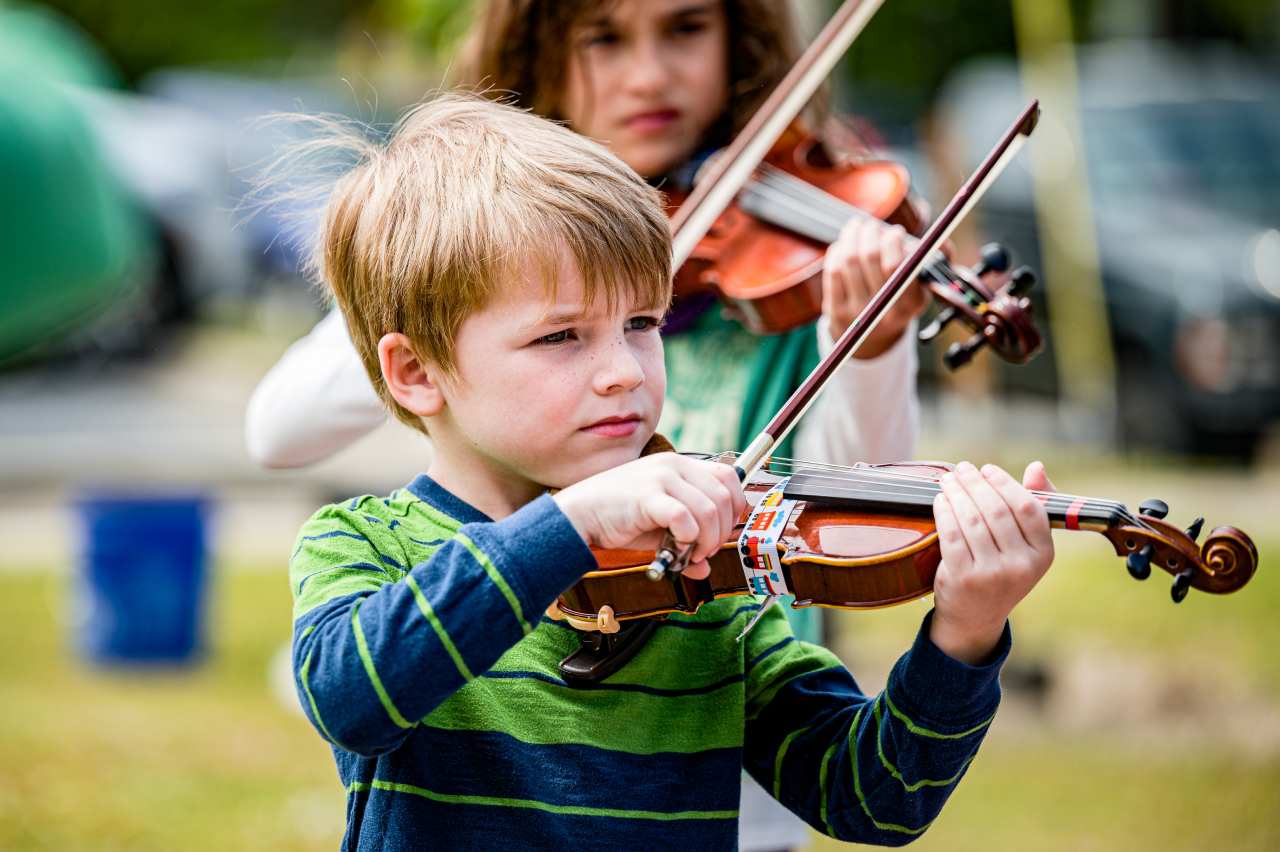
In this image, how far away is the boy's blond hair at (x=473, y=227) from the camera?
158 cm

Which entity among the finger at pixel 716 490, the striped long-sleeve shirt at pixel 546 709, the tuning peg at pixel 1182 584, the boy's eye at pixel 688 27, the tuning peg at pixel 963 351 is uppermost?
the boy's eye at pixel 688 27

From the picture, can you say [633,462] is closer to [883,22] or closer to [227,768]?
[227,768]

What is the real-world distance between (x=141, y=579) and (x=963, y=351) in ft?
14.5

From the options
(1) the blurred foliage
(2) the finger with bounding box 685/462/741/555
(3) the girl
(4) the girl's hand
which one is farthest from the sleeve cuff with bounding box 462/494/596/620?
(1) the blurred foliage

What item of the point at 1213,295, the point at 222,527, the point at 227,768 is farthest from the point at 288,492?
the point at 1213,295

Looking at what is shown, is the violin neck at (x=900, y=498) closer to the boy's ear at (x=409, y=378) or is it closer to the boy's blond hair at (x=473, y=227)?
the boy's blond hair at (x=473, y=227)

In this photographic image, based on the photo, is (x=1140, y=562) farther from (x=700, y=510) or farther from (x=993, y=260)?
(x=993, y=260)

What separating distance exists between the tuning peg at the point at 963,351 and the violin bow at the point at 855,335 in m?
0.30

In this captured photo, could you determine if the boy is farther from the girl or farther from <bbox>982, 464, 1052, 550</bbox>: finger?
the girl

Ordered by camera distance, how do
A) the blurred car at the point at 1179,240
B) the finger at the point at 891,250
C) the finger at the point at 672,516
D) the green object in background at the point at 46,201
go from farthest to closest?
the blurred car at the point at 1179,240 → the green object in background at the point at 46,201 → the finger at the point at 891,250 → the finger at the point at 672,516

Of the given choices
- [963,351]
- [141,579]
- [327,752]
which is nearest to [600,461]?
[963,351]

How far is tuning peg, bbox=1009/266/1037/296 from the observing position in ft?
7.07

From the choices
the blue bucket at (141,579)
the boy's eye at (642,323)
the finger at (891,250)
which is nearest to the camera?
the boy's eye at (642,323)

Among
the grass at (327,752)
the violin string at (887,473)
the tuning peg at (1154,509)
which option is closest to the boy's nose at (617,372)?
the violin string at (887,473)
